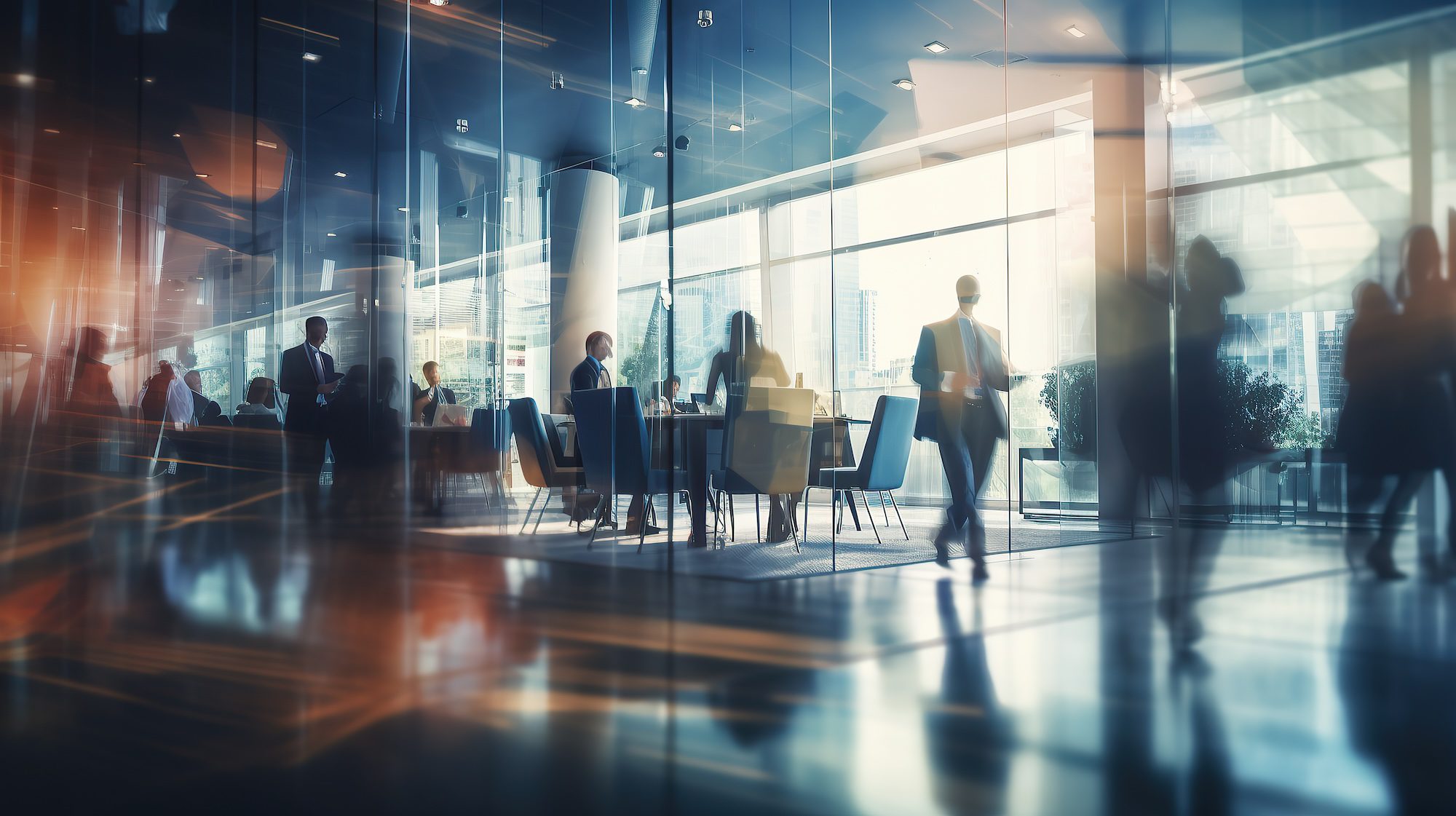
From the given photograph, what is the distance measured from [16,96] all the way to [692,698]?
11.5 m

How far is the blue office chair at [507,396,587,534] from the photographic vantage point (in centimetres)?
495

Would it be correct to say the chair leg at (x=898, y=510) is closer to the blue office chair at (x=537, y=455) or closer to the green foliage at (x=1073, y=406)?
the green foliage at (x=1073, y=406)

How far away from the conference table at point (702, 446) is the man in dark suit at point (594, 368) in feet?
2.27

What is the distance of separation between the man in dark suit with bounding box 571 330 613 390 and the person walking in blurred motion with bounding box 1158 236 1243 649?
3.33 meters

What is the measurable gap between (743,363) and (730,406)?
0.24 meters

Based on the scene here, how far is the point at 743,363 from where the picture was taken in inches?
169

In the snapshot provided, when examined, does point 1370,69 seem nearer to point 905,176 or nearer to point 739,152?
point 905,176

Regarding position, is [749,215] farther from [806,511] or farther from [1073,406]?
[1073,406]

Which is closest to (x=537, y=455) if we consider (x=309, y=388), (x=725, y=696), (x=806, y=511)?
(x=806, y=511)

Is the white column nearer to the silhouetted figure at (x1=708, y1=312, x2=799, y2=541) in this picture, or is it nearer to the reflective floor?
the silhouetted figure at (x1=708, y1=312, x2=799, y2=541)

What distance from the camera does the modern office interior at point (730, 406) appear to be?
154cm

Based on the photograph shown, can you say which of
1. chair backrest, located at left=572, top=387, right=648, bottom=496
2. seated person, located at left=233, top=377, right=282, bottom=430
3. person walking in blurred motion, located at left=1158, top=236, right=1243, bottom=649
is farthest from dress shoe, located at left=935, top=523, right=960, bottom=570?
seated person, located at left=233, top=377, right=282, bottom=430

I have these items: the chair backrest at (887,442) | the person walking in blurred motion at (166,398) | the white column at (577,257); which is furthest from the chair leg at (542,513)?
the person walking in blurred motion at (166,398)

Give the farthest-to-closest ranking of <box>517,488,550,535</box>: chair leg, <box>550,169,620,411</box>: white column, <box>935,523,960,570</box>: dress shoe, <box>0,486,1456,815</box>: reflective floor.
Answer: <box>550,169,620,411</box>: white column, <box>517,488,550,535</box>: chair leg, <box>935,523,960,570</box>: dress shoe, <box>0,486,1456,815</box>: reflective floor
